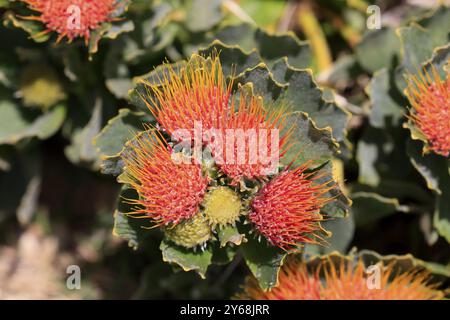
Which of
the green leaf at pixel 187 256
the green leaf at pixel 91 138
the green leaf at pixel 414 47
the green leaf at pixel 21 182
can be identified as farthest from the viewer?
the green leaf at pixel 21 182

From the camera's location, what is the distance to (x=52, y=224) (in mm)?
3123

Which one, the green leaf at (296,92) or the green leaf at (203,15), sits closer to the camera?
the green leaf at (296,92)

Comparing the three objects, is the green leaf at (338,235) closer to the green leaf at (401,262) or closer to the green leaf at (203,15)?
the green leaf at (401,262)

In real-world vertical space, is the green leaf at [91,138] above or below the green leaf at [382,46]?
below

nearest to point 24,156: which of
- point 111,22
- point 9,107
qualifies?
point 9,107

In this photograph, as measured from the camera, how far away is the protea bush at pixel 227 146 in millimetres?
1808

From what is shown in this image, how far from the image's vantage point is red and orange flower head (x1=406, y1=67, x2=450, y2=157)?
6.49ft

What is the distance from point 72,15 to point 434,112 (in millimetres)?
1261

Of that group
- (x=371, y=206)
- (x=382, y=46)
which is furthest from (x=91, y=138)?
(x=382, y=46)

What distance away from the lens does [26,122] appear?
2576 mm

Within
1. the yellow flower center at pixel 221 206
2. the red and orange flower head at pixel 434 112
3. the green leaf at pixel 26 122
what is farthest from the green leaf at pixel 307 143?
the green leaf at pixel 26 122

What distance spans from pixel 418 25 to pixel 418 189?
0.64 meters

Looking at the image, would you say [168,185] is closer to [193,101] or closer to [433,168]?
[193,101]

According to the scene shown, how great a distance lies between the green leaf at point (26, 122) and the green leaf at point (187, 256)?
87cm
